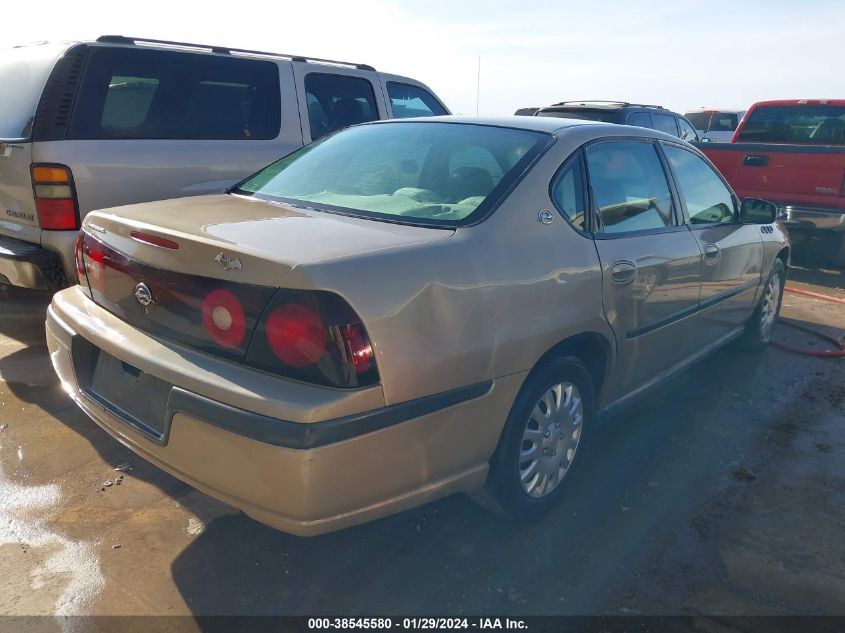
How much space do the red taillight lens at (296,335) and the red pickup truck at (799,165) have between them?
6810 millimetres

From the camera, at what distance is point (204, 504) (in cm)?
310

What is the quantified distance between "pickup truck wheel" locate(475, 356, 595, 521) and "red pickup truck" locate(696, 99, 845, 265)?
554 cm

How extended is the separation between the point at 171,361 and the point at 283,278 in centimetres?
55

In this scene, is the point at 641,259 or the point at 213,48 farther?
the point at 213,48

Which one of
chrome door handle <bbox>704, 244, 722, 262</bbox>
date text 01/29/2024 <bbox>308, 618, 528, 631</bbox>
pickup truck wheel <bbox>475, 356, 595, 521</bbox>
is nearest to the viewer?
date text 01/29/2024 <bbox>308, 618, 528, 631</bbox>

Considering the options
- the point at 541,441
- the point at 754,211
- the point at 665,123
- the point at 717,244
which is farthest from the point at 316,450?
the point at 665,123

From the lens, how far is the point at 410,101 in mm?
6949

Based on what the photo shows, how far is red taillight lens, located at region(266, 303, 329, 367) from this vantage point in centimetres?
212

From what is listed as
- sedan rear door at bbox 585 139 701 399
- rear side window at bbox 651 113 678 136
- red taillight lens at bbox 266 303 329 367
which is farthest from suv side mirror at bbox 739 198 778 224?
rear side window at bbox 651 113 678 136

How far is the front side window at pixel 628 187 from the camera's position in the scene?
3.22 meters

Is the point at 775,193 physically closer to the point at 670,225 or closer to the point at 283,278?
the point at 670,225

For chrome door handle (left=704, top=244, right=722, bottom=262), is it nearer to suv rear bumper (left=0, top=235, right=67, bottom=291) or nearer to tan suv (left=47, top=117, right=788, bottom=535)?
tan suv (left=47, top=117, right=788, bottom=535)

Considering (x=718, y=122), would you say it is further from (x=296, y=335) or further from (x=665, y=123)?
(x=296, y=335)

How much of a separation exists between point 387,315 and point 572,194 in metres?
1.25
